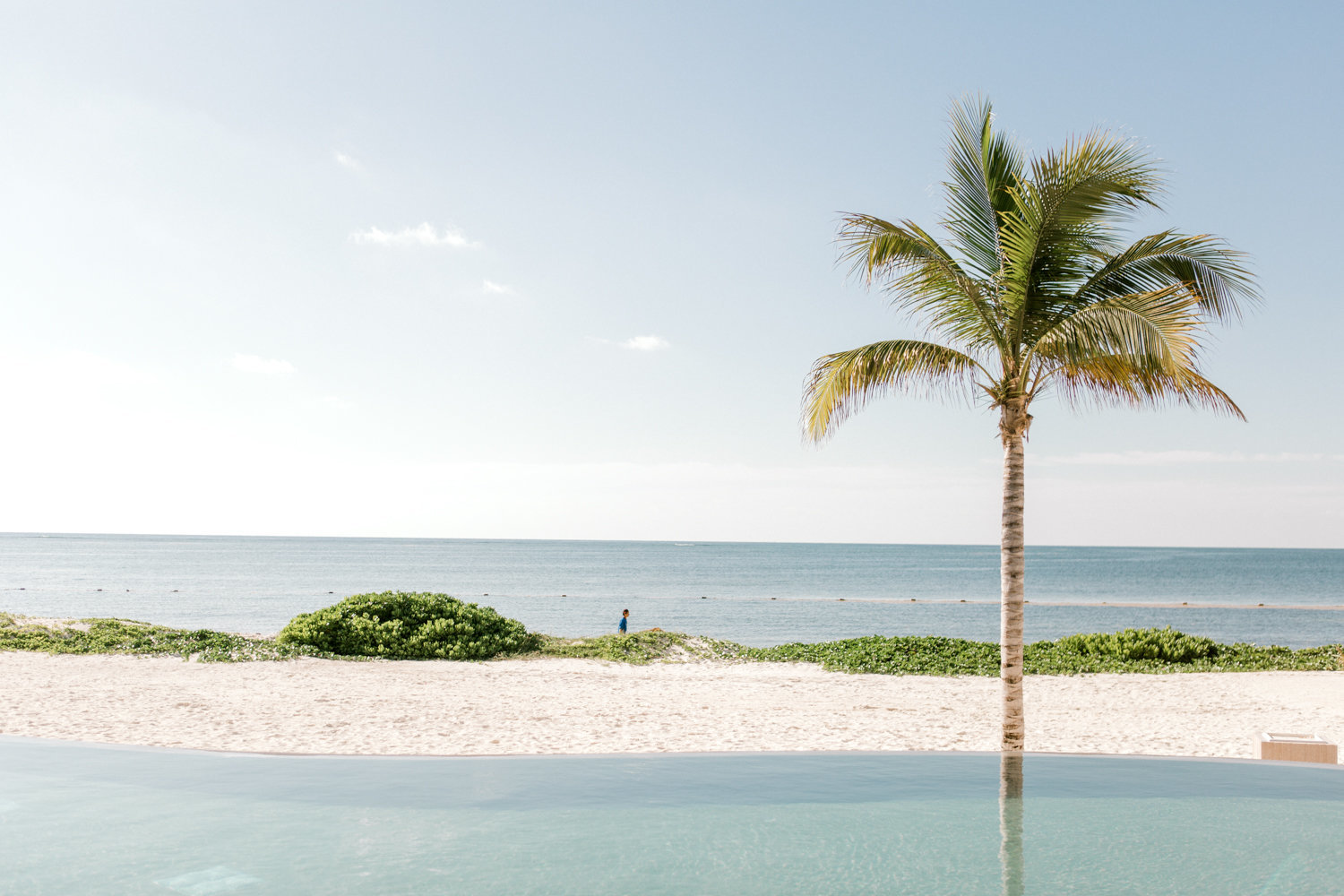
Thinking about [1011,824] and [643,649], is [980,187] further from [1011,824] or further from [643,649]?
[643,649]

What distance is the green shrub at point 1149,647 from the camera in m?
22.2

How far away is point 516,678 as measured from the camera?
19.3 meters

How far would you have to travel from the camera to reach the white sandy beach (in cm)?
1247

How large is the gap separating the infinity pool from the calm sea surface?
29649 millimetres

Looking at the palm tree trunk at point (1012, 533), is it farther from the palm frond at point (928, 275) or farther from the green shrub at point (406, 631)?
the green shrub at point (406, 631)

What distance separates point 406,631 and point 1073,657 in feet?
55.8

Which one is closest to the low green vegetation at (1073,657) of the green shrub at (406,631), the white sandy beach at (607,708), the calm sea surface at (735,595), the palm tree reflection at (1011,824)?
the white sandy beach at (607,708)

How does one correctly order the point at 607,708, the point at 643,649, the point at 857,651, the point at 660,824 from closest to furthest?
the point at 660,824 < the point at 607,708 < the point at 857,651 < the point at 643,649

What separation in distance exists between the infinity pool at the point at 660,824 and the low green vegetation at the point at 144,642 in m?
10.2

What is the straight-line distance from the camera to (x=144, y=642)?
22.2 meters

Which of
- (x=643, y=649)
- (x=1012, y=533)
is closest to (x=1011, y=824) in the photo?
(x=1012, y=533)

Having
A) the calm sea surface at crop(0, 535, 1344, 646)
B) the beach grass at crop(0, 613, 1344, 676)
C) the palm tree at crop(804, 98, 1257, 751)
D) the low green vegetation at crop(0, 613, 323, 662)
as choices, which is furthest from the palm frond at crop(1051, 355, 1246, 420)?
the calm sea surface at crop(0, 535, 1344, 646)

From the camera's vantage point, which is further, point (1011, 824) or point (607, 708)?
point (607, 708)

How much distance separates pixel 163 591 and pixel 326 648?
55.7m
